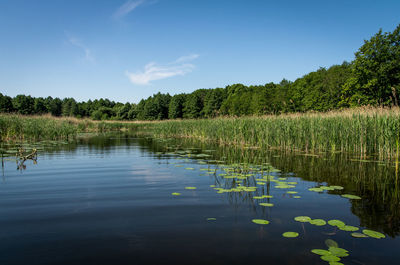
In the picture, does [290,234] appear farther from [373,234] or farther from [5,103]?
[5,103]

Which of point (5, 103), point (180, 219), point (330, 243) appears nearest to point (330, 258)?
point (330, 243)

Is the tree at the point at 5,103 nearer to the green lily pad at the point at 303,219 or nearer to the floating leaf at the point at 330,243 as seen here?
the green lily pad at the point at 303,219

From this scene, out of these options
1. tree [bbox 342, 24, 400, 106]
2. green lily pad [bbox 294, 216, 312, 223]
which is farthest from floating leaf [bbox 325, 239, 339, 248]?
tree [bbox 342, 24, 400, 106]

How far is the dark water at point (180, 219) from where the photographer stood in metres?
2.61

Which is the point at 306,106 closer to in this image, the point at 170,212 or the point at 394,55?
the point at 394,55

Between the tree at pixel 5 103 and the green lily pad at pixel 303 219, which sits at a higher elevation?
the tree at pixel 5 103

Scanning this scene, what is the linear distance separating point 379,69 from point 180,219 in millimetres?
27650

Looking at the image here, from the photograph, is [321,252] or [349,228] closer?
[321,252]

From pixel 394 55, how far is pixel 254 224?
29008 mm

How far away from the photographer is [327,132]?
11000mm

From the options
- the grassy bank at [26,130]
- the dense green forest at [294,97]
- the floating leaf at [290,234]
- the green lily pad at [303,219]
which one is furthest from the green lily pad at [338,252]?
the grassy bank at [26,130]

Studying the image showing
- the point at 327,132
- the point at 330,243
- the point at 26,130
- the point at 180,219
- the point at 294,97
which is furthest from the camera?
the point at 294,97

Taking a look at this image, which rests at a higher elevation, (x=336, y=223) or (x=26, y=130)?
(x=26, y=130)

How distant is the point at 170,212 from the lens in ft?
12.7
